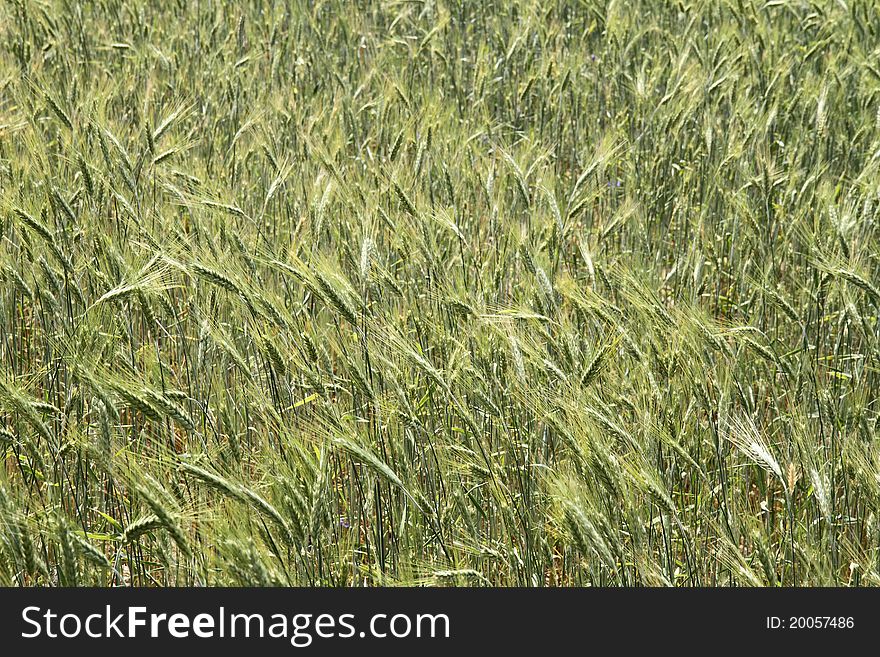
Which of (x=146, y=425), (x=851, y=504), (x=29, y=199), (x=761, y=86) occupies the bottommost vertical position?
(x=851, y=504)

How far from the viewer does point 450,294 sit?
2062 millimetres

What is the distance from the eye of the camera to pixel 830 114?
3.85 m

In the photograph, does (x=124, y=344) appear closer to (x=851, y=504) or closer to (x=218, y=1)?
(x=851, y=504)

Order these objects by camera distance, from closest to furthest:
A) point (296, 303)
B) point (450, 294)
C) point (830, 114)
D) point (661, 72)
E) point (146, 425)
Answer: point (450, 294) < point (296, 303) < point (146, 425) < point (830, 114) < point (661, 72)

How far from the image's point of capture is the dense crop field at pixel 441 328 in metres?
1.73

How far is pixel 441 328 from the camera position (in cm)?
230

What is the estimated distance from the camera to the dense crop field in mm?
1731

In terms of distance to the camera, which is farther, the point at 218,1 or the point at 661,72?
the point at 218,1

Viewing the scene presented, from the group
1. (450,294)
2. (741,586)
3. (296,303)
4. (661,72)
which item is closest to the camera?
(741,586)

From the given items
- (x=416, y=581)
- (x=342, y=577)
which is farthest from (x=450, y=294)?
(x=342, y=577)

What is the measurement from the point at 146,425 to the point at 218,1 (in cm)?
303

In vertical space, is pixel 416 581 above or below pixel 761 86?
below

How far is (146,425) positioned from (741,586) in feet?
4.95

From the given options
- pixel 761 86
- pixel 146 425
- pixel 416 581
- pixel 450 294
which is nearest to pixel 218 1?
pixel 761 86
